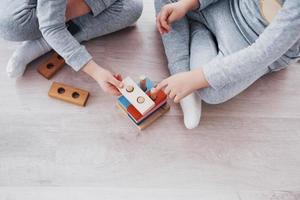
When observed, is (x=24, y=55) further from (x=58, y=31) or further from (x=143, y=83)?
(x=143, y=83)

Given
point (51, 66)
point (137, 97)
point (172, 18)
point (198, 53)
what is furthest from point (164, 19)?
point (51, 66)

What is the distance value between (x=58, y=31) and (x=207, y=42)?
15.0 inches

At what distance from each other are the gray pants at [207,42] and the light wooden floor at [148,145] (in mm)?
79

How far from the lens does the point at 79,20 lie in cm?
95

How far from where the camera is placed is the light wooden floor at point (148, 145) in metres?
0.81

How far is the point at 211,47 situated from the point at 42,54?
465 millimetres

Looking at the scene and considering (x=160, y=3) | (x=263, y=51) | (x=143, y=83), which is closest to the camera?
(x=263, y=51)

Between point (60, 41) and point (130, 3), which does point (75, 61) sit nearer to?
point (60, 41)

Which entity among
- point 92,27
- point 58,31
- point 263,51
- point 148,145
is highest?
point 58,31

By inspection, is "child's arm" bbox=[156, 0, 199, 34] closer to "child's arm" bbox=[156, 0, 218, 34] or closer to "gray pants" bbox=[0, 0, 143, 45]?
"child's arm" bbox=[156, 0, 218, 34]

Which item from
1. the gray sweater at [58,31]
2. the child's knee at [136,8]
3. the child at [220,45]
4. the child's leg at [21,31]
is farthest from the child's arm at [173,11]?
the child's leg at [21,31]

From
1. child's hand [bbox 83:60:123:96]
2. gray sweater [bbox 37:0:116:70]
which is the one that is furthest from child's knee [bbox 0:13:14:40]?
child's hand [bbox 83:60:123:96]

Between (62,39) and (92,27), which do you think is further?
(92,27)

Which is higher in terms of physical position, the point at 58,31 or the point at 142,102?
the point at 58,31
